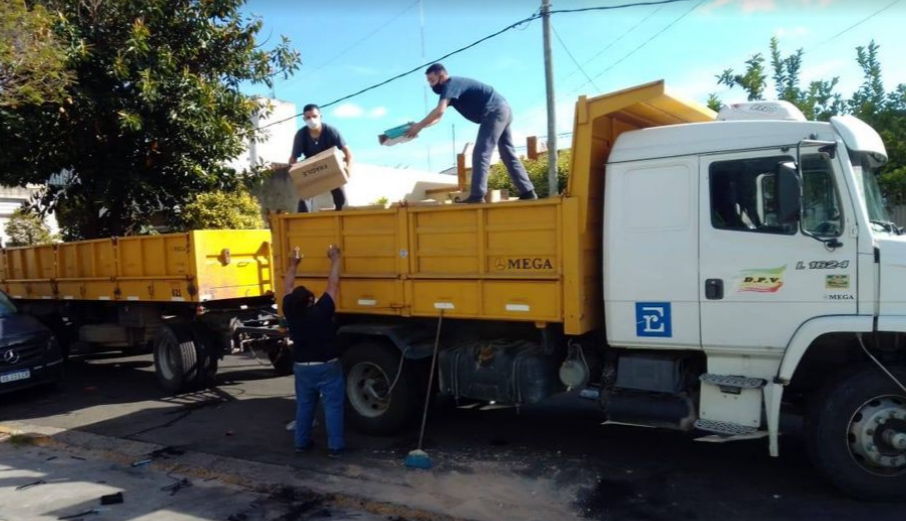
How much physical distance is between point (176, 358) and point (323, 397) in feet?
12.1

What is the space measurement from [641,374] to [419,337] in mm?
2176

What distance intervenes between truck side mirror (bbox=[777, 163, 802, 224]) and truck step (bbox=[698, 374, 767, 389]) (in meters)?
1.19

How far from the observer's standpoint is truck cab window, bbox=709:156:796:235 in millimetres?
4844

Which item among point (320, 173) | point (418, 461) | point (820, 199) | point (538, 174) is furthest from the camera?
point (538, 174)

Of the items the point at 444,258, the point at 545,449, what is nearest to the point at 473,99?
the point at 444,258

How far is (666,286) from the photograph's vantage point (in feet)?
17.1

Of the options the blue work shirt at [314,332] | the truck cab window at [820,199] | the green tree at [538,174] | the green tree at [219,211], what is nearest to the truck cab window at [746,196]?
the truck cab window at [820,199]

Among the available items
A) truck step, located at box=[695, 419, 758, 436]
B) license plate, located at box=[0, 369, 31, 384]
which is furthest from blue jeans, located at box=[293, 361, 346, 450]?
license plate, located at box=[0, 369, 31, 384]

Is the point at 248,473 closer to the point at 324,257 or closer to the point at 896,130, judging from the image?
the point at 324,257

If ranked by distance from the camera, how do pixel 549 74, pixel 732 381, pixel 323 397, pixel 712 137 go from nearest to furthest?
pixel 732 381 < pixel 712 137 < pixel 323 397 < pixel 549 74

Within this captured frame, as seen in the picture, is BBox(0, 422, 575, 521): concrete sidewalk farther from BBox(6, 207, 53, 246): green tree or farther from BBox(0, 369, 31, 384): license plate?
BBox(6, 207, 53, 246): green tree

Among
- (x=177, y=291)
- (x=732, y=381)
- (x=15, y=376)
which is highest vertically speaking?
(x=177, y=291)

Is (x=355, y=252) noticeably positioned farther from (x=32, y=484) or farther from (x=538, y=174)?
(x=538, y=174)

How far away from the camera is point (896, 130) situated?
37.1 feet
